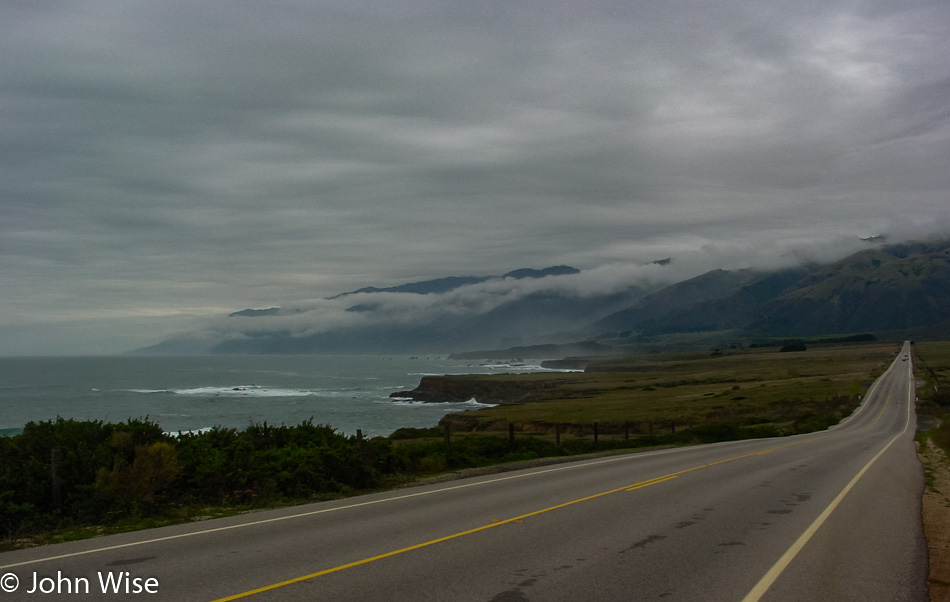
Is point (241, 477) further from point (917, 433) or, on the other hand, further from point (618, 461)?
point (917, 433)

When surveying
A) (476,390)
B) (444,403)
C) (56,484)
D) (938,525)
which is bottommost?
(444,403)

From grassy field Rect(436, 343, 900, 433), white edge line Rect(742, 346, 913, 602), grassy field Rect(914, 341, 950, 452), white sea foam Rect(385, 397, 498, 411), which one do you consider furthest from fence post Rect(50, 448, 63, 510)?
white sea foam Rect(385, 397, 498, 411)

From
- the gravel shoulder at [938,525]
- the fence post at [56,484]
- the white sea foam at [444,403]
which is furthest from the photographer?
the white sea foam at [444,403]

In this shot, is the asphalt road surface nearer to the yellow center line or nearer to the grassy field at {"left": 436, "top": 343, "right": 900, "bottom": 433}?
the yellow center line

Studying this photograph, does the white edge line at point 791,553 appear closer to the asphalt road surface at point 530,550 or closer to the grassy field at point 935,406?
the asphalt road surface at point 530,550

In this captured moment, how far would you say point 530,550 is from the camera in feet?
31.3

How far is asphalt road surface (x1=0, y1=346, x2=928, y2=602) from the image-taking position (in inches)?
308

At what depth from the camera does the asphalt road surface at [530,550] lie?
308 inches

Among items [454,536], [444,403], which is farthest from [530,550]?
[444,403]

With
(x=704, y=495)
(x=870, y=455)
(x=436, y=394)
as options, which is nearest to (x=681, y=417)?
(x=870, y=455)

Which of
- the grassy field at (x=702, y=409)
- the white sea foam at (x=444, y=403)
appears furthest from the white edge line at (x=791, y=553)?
the white sea foam at (x=444, y=403)

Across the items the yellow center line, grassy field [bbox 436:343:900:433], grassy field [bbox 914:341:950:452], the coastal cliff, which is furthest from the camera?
the coastal cliff

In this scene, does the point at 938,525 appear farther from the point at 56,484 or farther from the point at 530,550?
the point at 56,484

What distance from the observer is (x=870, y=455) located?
86.0 feet
